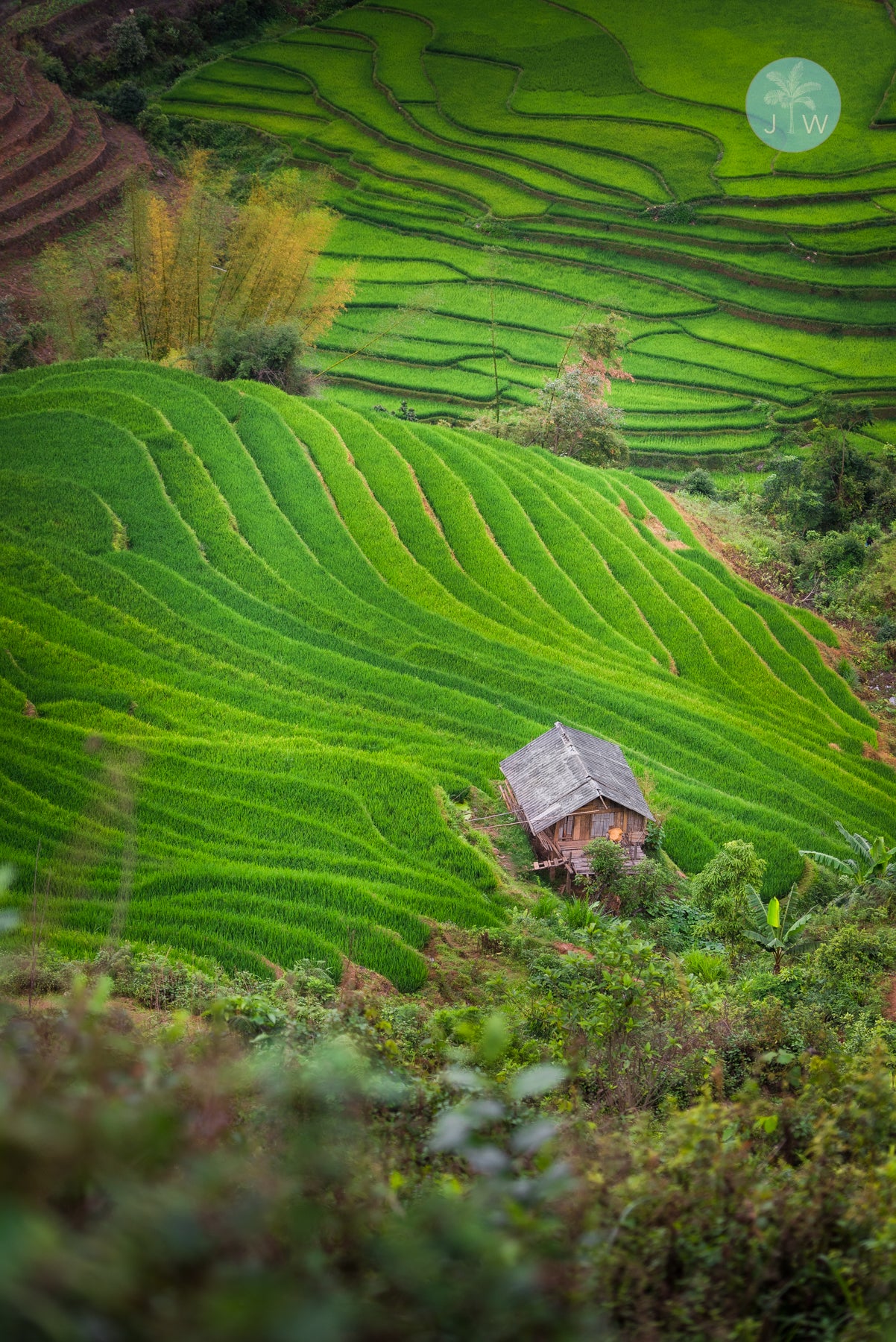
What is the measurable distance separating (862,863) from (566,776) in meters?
3.82

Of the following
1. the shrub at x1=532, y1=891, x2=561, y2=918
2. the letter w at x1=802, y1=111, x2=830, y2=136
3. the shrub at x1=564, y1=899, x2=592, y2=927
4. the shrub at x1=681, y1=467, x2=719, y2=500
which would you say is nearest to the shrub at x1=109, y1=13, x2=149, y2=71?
the letter w at x1=802, y1=111, x2=830, y2=136

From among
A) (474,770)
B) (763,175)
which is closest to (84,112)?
(763,175)

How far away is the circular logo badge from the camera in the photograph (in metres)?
32.9

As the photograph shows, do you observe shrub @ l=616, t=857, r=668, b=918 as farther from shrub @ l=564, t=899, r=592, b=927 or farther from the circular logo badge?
the circular logo badge

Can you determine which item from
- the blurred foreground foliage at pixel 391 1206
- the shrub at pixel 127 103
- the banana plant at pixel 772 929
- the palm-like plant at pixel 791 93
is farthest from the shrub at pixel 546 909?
the palm-like plant at pixel 791 93

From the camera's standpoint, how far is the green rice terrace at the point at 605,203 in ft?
88.6

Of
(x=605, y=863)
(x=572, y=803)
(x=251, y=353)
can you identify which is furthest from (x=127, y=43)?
(x=605, y=863)

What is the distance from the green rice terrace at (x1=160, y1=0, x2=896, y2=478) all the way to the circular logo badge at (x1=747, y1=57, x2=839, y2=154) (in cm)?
48

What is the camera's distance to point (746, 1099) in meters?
3.79

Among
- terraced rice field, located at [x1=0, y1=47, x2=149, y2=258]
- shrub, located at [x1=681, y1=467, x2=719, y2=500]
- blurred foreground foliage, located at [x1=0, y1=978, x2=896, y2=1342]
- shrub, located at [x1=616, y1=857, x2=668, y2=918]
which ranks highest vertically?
terraced rice field, located at [x1=0, y1=47, x2=149, y2=258]

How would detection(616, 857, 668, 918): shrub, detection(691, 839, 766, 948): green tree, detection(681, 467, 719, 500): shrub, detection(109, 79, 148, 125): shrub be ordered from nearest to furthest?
1. detection(691, 839, 766, 948): green tree
2. detection(616, 857, 668, 918): shrub
3. detection(681, 467, 719, 500): shrub
4. detection(109, 79, 148, 125): shrub

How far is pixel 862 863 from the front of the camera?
11.0 m

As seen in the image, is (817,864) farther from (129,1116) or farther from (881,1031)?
(129,1116)

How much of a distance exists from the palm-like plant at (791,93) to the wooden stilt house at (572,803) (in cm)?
3141
